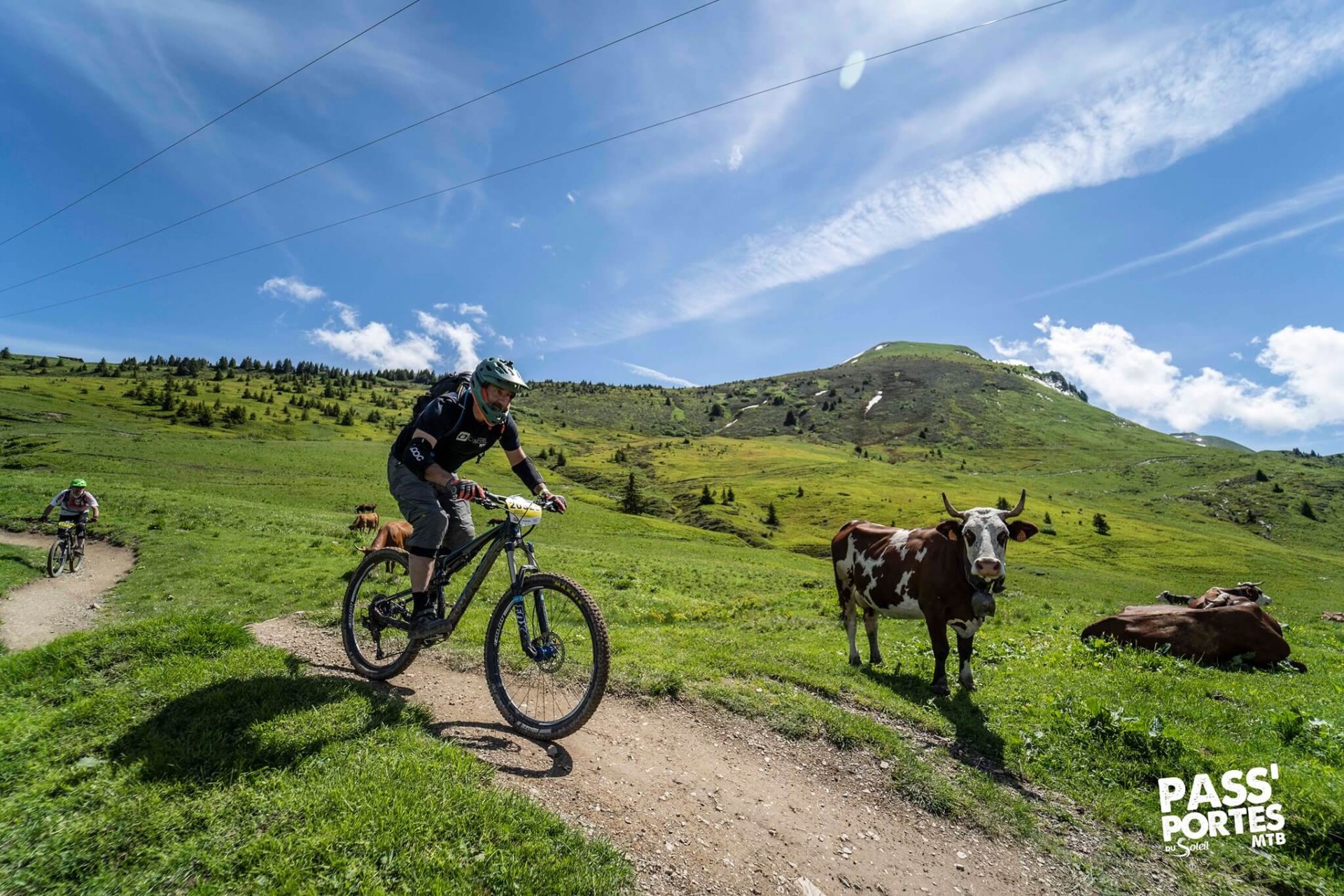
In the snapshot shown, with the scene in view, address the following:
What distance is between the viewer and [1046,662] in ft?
38.6

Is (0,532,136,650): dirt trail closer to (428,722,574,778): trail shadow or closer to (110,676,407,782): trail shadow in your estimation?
(110,676,407,782): trail shadow

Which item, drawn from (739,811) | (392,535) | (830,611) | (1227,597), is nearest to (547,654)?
(739,811)

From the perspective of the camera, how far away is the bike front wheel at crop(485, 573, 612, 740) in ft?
20.2

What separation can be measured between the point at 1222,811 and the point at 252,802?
942cm

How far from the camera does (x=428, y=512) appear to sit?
24.0 ft

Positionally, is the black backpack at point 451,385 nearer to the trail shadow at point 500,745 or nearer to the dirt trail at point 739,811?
the trail shadow at point 500,745

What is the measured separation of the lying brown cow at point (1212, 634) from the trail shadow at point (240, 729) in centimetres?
1494

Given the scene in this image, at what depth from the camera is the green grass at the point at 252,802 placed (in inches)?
150

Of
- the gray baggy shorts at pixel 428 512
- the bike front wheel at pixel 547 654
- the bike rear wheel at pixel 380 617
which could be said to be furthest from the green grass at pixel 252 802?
the gray baggy shorts at pixel 428 512

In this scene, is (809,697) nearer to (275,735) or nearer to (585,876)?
(585,876)

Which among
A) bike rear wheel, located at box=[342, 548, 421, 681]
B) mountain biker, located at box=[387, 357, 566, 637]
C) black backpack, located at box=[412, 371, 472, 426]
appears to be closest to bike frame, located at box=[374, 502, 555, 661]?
mountain biker, located at box=[387, 357, 566, 637]

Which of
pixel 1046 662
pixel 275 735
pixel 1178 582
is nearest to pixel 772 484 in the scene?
pixel 1178 582

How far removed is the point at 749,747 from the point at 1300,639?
785 inches

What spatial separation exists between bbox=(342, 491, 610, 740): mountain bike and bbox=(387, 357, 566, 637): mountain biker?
211 millimetres
